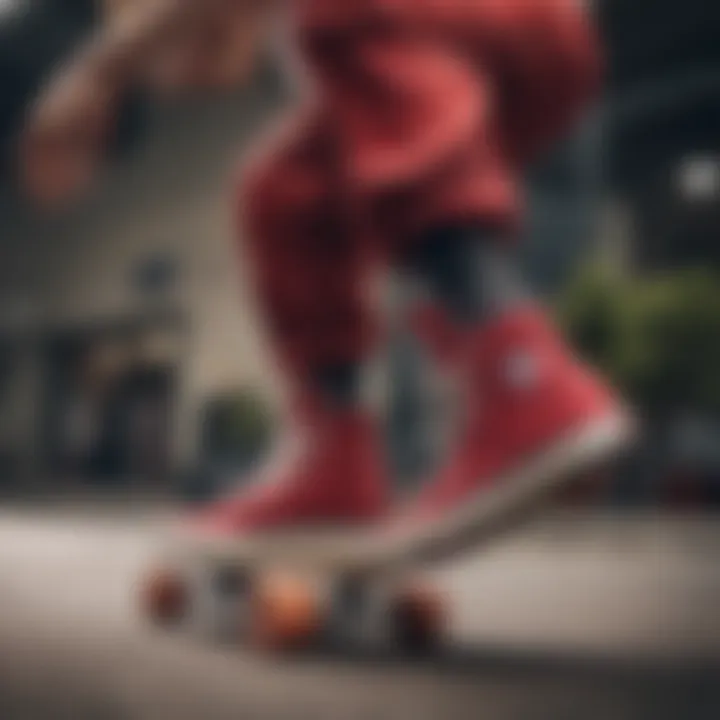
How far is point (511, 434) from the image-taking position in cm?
59

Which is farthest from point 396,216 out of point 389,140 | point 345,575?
point 345,575

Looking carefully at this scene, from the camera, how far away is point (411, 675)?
0.59 meters

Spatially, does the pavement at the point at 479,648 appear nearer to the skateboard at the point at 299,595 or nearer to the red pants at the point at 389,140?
the skateboard at the point at 299,595

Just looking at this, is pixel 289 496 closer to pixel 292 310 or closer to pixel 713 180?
pixel 292 310

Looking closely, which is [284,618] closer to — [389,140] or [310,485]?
[310,485]

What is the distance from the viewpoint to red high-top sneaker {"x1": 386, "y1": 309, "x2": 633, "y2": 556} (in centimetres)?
57

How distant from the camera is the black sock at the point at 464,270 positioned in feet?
1.95

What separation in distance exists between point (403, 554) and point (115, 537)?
0.12m

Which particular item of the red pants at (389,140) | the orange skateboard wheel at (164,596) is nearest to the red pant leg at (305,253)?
the red pants at (389,140)


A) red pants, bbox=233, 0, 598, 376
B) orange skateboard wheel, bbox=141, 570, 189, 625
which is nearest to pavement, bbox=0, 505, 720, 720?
orange skateboard wheel, bbox=141, 570, 189, 625

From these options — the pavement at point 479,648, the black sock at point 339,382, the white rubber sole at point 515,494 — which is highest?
the black sock at point 339,382

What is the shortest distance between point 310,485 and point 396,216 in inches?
4.7

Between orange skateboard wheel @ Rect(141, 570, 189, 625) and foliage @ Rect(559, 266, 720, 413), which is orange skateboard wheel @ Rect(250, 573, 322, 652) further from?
foliage @ Rect(559, 266, 720, 413)

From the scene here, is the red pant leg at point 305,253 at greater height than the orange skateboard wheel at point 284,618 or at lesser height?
greater
